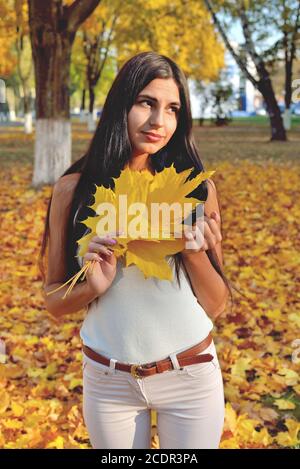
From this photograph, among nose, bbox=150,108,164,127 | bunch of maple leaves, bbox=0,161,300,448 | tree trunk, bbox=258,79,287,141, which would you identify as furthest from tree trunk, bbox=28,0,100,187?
tree trunk, bbox=258,79,287,141

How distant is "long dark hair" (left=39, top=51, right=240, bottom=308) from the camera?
157 cm

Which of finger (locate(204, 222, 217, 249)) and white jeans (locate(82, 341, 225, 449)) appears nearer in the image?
finger (locate(204, 222, 217, 249))

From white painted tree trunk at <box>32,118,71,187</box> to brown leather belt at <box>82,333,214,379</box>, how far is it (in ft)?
26.9

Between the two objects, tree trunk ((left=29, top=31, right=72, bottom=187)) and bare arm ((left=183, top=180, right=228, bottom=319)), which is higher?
tree trunk ((left=29, top=31, right=72, bottom=187))

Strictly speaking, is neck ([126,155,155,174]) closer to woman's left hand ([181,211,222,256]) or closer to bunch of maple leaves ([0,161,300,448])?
woman's left hand ([181,211,222,256])

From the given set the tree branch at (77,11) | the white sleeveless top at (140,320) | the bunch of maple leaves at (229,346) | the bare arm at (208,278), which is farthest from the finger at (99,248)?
the tree branch at (77,11)

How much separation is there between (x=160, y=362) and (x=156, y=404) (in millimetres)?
130

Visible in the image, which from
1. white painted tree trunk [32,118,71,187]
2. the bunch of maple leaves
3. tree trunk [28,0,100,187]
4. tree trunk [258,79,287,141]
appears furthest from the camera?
tree trunk [258,79,287,141]

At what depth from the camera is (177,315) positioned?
1607 mm

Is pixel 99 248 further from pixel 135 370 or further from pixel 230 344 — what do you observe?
pixel 230 344

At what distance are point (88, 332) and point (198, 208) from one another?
0.47 meters

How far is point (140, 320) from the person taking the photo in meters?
1.59
